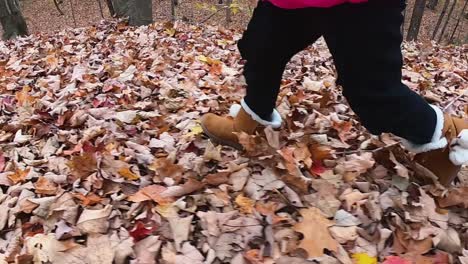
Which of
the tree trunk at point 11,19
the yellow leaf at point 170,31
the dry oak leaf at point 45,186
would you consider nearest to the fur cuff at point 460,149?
the dry oak leaf at point 45,186

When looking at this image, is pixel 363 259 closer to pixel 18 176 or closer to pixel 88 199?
pixel 88 199

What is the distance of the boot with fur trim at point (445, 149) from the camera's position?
187 centimetres

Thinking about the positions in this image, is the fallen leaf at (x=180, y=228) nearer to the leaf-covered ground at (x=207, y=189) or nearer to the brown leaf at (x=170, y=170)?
the leaf-covered ground at (x=207, y=189)

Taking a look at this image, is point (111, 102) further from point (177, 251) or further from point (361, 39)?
point (361, 39)

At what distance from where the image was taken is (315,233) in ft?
5.81

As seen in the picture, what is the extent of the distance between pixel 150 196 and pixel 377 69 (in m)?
1.07

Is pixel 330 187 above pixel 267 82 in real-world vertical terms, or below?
below

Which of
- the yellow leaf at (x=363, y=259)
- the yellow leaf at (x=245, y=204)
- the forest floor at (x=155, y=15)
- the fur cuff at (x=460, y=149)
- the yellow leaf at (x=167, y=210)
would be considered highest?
the fur cuff at (x=460, y=149)

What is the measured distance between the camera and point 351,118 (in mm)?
2783

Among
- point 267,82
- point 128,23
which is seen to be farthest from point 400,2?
point 128,23

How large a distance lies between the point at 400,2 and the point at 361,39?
0.19 meters

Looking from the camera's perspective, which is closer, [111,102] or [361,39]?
[361,39]

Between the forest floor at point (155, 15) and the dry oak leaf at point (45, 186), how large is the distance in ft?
55.8

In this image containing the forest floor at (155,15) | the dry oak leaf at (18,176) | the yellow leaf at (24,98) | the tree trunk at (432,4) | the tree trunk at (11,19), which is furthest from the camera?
the tree trunk at (432,4)
